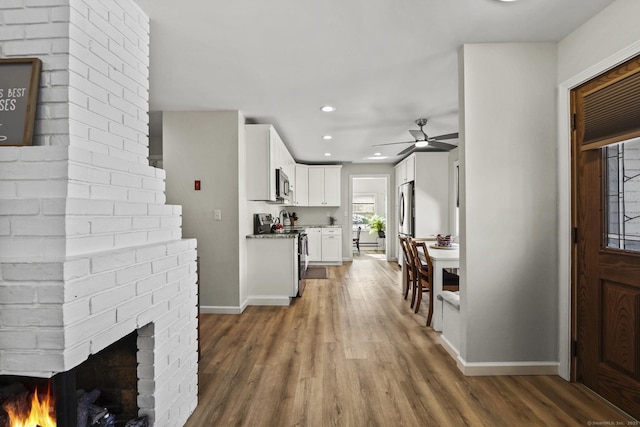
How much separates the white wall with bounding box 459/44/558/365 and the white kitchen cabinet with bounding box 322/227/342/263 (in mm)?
5008

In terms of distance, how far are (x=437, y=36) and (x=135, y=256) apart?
90.6 inches

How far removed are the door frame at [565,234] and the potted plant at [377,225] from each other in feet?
25.6

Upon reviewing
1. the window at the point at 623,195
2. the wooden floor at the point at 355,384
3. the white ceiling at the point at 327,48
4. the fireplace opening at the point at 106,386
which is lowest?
the wooden floor at the point at 355,384

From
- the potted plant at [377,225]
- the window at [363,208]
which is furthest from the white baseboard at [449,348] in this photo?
the window at [363,208]

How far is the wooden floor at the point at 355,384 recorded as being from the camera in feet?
6.12

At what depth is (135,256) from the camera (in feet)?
4.58

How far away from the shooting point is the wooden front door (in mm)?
1849

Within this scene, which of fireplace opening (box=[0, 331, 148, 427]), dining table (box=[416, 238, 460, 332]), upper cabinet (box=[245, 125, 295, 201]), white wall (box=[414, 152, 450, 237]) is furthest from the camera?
white wall (box=[414, 152, 450, 237])

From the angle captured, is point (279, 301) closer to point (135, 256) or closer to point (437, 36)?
point (135, 256)

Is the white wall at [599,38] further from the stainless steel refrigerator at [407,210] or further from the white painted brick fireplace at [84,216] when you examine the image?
the stainless steel refrigerator at [407,210]

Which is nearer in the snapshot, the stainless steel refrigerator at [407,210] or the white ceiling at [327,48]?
the white ceiling at [327,48]

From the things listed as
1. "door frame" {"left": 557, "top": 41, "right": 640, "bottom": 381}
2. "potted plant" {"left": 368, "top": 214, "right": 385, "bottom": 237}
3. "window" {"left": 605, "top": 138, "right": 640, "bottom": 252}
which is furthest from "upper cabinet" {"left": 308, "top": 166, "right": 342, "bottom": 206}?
"window" {"left": 605, "top": 138, "right": 640, "bottom": 252}

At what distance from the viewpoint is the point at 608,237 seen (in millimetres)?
2021

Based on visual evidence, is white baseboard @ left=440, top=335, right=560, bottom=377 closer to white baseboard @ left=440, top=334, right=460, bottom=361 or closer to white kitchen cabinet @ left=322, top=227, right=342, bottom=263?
white baseboard @ left=440, top=334, right=460, bottom=361
